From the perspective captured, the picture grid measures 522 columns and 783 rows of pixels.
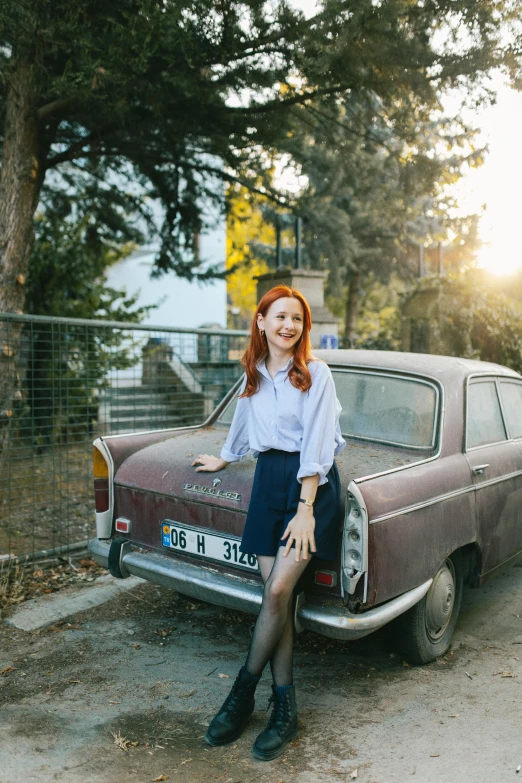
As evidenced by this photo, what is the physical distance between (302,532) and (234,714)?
851 mm

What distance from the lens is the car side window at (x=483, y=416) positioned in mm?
4328

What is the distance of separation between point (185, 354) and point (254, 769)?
15.5ft

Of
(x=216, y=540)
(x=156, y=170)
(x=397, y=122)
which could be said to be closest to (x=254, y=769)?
(x=216, y=540)

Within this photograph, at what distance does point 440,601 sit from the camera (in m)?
3.79

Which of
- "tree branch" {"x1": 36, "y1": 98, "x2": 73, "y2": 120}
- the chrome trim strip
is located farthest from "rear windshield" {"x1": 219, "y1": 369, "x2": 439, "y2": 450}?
"tree branch" {"x1": 36, "y1": 98, "x2": 73, "y2": 120}

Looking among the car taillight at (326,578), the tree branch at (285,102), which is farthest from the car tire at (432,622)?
the tree branch at (285,102)

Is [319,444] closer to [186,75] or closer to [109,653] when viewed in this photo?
[109,653]

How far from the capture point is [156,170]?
30.0ft

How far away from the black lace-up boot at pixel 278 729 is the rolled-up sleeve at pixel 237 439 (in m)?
A: 1.15

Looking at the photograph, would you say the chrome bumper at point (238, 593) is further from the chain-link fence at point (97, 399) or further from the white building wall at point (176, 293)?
the white building wall at point (176, 293)

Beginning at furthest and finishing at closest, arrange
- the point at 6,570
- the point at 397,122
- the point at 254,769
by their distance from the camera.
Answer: the point at 397,122, the point at 6,570, the point at 254,769

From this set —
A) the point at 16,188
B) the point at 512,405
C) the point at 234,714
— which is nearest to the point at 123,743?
the point at 234,714

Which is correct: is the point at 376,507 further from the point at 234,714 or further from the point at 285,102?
the point at 285,102

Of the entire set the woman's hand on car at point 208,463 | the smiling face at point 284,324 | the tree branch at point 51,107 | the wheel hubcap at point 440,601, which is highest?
the tree branch at point 51,107
